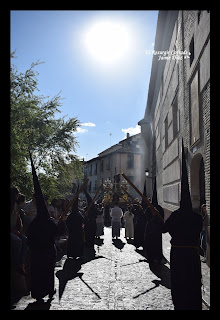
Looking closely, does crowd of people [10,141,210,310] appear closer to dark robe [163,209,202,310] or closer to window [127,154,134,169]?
dark robe [163,209,202,310]

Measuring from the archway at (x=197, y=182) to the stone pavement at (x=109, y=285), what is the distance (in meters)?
2.42

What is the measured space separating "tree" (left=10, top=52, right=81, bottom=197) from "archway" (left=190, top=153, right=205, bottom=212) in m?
6.24

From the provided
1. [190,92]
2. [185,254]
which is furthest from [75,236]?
[190,92]

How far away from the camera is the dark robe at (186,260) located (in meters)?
5.74

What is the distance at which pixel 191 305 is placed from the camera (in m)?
5.73

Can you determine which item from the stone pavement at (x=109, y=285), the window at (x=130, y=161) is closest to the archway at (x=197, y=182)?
the stone pavement at (x=109, y=285)

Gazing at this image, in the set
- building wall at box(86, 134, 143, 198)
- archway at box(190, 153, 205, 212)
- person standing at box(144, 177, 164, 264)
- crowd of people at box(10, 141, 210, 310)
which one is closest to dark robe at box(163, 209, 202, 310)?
crowd of people at box(10, 141, 210, 310)

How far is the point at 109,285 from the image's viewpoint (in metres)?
7.34

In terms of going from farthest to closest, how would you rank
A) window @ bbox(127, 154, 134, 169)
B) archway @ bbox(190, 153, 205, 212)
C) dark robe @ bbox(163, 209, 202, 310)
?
window @ bbox(127, 154, 134, 169) < archway @ bbox(190, 153, 205, 212) < dark robe @ bbox(163, 209, 202, 310)

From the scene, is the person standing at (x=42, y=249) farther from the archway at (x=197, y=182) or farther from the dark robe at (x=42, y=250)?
the archway at (x=197, y=182)

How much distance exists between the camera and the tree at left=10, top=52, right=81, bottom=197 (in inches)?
569

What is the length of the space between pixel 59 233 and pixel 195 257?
8.02 feet
